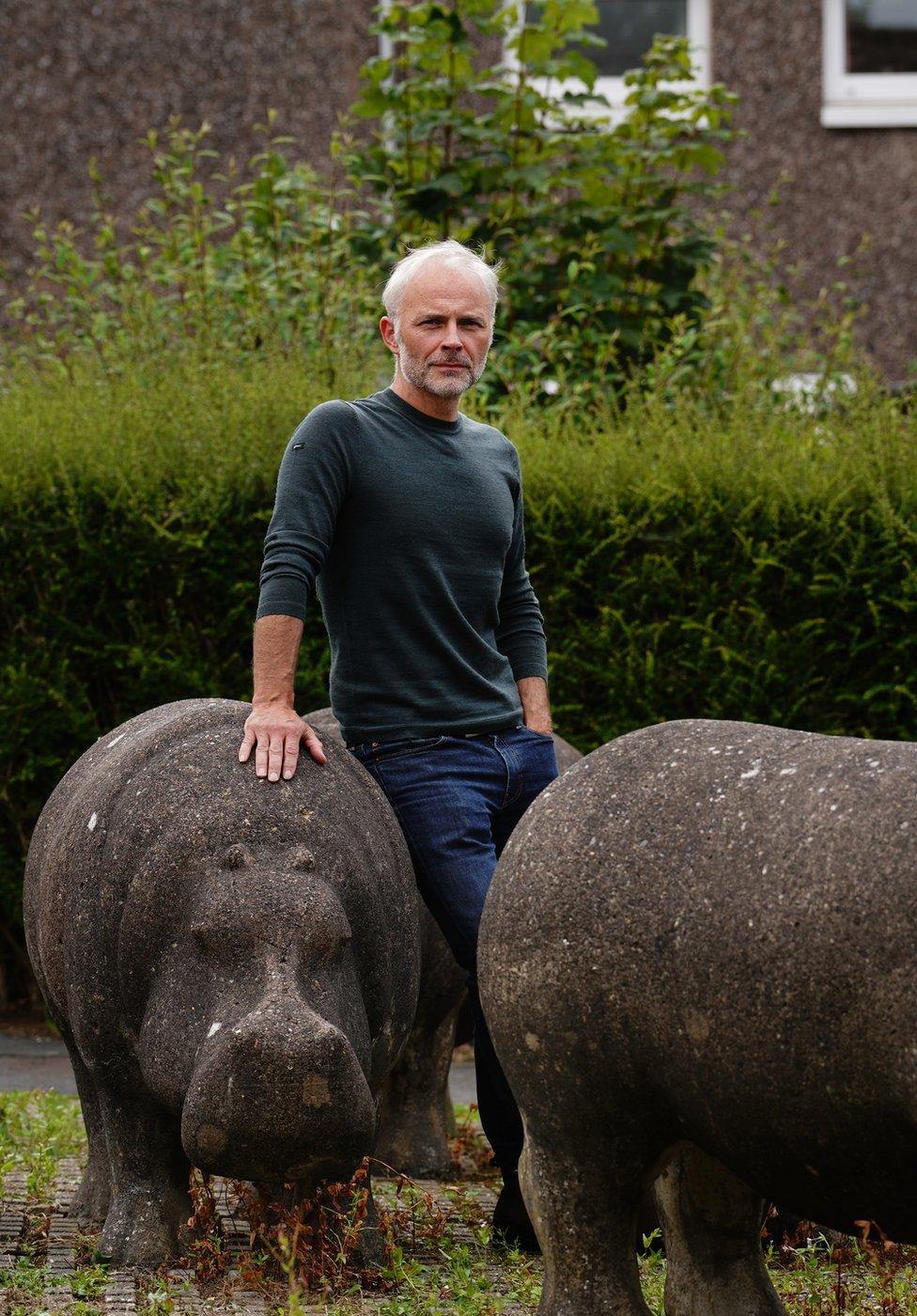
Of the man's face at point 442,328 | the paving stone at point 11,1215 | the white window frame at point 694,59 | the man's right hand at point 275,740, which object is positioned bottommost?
the paving stone at point 11,1215

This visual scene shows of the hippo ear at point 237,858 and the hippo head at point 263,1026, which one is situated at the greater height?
the hippo ear at point 237,858

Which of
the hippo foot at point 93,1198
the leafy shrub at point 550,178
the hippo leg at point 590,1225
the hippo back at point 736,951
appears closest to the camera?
the hippo back at point 736,951

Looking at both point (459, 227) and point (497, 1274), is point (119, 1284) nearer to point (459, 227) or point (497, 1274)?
point (497, 1274)

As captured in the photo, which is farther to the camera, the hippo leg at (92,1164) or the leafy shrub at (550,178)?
the leafy shrub at (550,178)

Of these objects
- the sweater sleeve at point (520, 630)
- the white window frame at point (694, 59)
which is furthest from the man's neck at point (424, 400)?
the white window frame at point (694, 59)

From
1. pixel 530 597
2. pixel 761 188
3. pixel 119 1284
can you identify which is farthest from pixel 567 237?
pixel 119 1284

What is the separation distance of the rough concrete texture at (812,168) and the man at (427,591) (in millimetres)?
8842

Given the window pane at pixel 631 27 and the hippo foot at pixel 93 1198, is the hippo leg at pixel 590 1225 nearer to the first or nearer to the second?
the hippo foot at pixel 93 1198

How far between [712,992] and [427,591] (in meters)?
1.68

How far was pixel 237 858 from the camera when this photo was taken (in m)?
3.56

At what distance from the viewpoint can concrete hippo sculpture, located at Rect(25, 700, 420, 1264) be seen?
10.8ft

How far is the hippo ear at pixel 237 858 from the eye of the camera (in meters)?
3.56

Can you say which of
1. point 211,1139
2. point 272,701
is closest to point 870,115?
point 272,701

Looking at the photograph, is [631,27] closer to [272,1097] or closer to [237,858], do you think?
[237,858]
